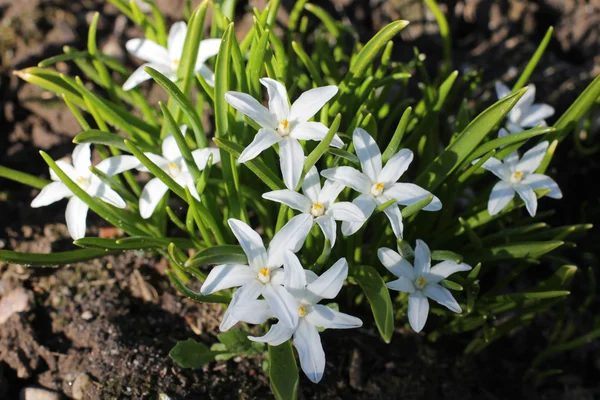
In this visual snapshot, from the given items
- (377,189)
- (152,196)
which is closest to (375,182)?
(377,189)

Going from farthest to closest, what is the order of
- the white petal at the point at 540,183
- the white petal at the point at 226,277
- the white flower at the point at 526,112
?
the white flower at the point at 526,112, the white petal at the point at 540,183, the white petal at the point at 226,277

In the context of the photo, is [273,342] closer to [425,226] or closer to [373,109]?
[425,226]

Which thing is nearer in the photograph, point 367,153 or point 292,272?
point 292,272

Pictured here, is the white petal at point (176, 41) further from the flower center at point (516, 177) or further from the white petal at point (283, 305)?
the flower center at point (516, 177)

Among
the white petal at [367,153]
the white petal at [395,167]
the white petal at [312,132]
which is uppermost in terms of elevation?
the white petal at [312,132]

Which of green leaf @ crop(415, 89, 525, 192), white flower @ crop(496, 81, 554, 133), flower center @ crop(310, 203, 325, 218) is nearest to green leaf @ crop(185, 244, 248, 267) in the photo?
flower center @ crop(310, 203, 325, 218)

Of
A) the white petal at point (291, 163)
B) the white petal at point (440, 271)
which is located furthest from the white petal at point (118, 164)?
the white petal at point (440, 271)

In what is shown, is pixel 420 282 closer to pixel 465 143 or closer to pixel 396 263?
pixel 396 263
